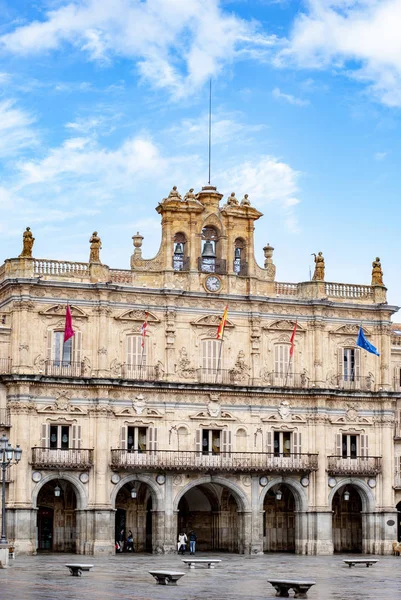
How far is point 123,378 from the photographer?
7425 cm

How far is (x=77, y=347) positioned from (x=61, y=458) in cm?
683

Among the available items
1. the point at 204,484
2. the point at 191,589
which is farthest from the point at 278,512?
the point at 191,589

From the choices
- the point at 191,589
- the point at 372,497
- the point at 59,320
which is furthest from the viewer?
the point at 372,497

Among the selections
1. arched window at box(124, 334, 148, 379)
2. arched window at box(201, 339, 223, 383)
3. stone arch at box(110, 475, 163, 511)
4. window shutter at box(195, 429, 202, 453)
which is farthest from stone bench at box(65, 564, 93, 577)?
arched window at box(201, 339, 223, 383)

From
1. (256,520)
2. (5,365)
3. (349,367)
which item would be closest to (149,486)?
(256,520)

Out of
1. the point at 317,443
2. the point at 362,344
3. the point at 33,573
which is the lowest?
the point at 33,573

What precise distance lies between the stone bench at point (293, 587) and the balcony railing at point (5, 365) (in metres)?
34.3

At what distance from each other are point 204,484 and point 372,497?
1087 centimetres

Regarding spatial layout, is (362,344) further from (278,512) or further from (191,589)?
(191,589)

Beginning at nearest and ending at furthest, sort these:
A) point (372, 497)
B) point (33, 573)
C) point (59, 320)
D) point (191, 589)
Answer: point (191, 589)
point (33, 573)
point (59, 320)
point (372, 497)

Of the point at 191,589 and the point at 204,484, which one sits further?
the point at 204,484

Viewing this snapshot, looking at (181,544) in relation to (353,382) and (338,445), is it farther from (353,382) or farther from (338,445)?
(353,382)

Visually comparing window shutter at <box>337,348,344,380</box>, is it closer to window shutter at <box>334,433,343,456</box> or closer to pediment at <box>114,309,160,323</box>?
window shutter at <box>334,433,343,456</box>

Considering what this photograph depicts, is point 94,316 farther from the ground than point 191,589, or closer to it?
farther from the ground
